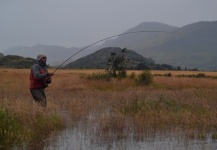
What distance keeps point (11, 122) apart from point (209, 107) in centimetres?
752

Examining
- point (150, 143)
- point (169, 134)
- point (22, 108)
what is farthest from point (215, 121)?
point (22, 108)

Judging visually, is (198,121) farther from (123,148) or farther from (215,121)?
(123,148)

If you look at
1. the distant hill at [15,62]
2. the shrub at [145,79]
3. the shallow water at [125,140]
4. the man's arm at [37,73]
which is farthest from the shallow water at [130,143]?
the distant hill at [15,62]

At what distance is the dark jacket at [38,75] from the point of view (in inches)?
499

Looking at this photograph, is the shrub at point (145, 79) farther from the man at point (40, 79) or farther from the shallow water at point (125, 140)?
the shallow water at point (125, 140)

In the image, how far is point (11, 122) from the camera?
10.4 meters

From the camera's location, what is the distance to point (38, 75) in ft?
41.4

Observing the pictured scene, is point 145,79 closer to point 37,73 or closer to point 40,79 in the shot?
point 40,79

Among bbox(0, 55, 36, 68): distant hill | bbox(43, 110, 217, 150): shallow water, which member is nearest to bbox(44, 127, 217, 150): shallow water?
bbox(43, 110, 217, 150): shallow water

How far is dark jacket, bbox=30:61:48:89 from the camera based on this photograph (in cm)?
1266

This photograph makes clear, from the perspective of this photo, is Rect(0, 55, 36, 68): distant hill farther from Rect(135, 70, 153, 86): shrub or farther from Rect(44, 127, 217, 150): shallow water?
Rect(44, 127, 217, 150): shallow water

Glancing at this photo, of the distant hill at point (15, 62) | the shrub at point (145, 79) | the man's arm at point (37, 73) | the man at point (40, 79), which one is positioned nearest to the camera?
the man's arm at point (37, 73)

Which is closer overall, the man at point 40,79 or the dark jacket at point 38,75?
the dark jacket at point 38,75

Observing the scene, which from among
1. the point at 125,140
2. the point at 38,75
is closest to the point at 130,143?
the point at 125,140
